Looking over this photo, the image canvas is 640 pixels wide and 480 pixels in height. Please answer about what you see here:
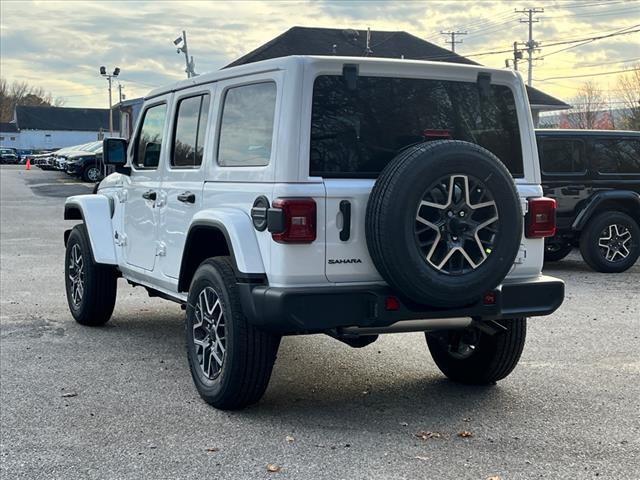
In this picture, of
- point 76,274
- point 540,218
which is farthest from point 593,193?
point 76,274

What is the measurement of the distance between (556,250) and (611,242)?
1.02 m

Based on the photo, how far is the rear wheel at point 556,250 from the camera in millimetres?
12141

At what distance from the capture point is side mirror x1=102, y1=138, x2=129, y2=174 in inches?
271

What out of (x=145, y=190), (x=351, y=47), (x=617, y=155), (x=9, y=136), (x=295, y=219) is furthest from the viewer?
(x=9, y=136)

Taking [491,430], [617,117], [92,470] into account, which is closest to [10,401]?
[92,470]

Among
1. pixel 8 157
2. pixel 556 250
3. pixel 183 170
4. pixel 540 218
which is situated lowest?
pixel 556 250

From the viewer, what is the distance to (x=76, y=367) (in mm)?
6094

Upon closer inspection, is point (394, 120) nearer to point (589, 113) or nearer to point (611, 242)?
point (611, 242)

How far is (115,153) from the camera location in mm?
6902

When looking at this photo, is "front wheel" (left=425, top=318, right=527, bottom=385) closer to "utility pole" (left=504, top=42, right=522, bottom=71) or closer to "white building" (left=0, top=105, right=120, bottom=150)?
"utility pole" (left=504, top=42, right=522, bottom=71)

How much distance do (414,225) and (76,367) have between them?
305 cm

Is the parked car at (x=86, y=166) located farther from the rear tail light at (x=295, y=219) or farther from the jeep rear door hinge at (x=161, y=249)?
the rear tail light at (x=295, y=219)

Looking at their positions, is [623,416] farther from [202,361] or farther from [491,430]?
[202,361]

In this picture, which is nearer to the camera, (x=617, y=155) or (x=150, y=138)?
(x=150, y=138)
